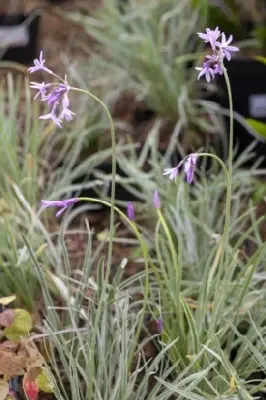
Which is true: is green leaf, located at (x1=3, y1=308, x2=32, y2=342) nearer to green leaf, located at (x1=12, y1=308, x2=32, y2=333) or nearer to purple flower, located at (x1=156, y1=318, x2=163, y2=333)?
green leaf, located at (x1=12, y1=308, x2=32, y2=333)

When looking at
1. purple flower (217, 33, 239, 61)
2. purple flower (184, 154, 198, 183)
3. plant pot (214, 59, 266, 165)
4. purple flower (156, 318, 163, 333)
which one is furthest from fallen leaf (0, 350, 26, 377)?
plant pot (214, 59, 266, 165)

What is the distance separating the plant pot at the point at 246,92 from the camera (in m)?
1.50

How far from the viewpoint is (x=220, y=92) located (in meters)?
1.57

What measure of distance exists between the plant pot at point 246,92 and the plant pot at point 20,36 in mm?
596

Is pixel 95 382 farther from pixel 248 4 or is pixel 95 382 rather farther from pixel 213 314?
pixel 248 4

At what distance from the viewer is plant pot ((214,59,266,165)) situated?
1504 mm

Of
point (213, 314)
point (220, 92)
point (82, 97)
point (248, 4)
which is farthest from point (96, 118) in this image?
point (213, 314)

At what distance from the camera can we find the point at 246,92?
1523mm

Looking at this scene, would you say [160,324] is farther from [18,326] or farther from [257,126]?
[257,126]

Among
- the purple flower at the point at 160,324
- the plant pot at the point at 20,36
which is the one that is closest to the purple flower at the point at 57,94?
the purple flower at the point at 160,324

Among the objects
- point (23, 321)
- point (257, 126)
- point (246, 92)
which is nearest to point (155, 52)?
point (246, 92)

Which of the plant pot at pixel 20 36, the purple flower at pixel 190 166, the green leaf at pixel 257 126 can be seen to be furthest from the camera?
the plant pot at pixel 20 36

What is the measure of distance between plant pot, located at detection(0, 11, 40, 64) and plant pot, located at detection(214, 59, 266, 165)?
596 millimetres

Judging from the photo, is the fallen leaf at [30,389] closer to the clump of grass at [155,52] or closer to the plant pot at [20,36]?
the clump of grass at [155,52]
